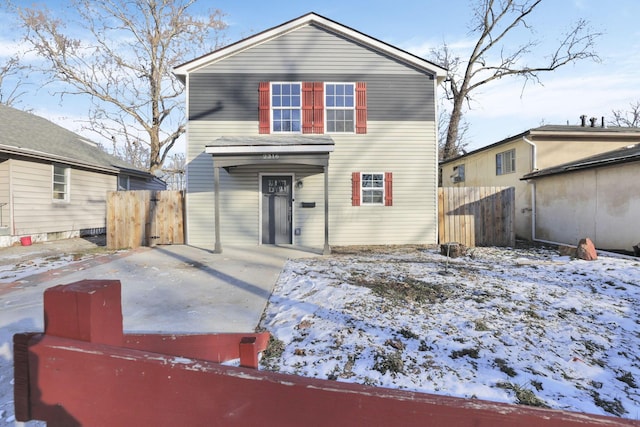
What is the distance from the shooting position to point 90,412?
773mm

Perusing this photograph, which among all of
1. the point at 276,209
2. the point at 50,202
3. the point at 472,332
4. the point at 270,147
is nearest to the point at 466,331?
the point at 472,332

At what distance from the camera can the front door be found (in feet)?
32.6

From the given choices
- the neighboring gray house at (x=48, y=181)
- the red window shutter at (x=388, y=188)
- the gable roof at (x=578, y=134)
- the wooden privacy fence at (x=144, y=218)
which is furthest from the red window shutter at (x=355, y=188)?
the neighboring gray house at (x=48, y=181)

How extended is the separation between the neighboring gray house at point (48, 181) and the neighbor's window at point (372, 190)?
33.6 feet

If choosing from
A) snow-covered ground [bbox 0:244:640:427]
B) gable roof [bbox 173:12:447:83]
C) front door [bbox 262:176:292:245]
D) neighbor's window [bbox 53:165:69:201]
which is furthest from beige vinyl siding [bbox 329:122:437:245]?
neighbor's window [bbox 53:165:69:201]

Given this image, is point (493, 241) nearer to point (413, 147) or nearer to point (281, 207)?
point (413, 147)

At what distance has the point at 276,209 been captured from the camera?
997 cm

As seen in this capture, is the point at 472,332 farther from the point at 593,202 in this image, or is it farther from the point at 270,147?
the point at 593,202

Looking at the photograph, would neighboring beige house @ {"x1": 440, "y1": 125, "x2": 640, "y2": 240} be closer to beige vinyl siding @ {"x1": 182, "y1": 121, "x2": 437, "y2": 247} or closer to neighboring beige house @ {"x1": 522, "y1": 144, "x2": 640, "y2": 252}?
neighboring beige house @ {"x1": 522, "y1": 144, "x2": 640, "y2": 252}

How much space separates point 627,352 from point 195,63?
1111 cm

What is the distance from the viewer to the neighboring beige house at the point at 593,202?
8.13 meters

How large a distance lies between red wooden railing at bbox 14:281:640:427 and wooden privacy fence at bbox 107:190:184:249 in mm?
9661

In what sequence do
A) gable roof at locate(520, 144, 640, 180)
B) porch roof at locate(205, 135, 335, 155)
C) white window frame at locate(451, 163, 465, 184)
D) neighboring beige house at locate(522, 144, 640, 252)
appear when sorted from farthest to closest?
white window frame at locate(451, 163, 465, 184) < porch roof at locate(205, 135, 335, 155) < neighboring beige house at locate(522, 144, 640, 252) < gable roof at locate(520, 144, 640, 180)

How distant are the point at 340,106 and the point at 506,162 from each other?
333 inches
